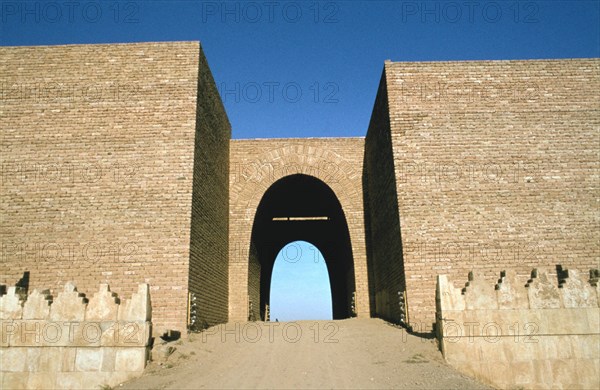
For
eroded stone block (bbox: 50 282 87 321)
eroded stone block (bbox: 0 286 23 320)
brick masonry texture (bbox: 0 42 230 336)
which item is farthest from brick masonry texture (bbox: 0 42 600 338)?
eroded stone block (bbox: 50 282 87 321)

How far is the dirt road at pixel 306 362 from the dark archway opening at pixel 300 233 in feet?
15.5

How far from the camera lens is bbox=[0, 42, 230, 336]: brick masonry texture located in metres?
9.55

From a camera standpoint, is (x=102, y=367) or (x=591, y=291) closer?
(x=102, y=367)

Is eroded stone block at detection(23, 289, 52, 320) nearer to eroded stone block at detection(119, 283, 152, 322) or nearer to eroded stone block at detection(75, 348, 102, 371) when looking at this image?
eroded stone block at detection(75, 348, 102, 371)

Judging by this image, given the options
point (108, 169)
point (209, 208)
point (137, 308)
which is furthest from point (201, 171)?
point (137, 308)

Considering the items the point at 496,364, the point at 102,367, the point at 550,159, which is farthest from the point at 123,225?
the point at 550,159

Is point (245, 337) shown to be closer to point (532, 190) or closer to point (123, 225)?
point (123, 225)

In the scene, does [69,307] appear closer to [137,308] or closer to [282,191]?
[137,308]

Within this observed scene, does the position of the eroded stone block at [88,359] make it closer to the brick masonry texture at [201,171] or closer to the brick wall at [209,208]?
the brick masonry texture at [201,171]

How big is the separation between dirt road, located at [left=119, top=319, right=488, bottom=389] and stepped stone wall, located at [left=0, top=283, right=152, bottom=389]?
53cm

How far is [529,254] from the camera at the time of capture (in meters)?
9.72

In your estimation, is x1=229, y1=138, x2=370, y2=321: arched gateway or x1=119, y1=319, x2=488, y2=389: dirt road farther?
x1=229, y1=138, x2=370, y2=321: arched gateway

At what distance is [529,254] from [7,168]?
1169 centimetres

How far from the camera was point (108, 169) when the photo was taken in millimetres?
10180
